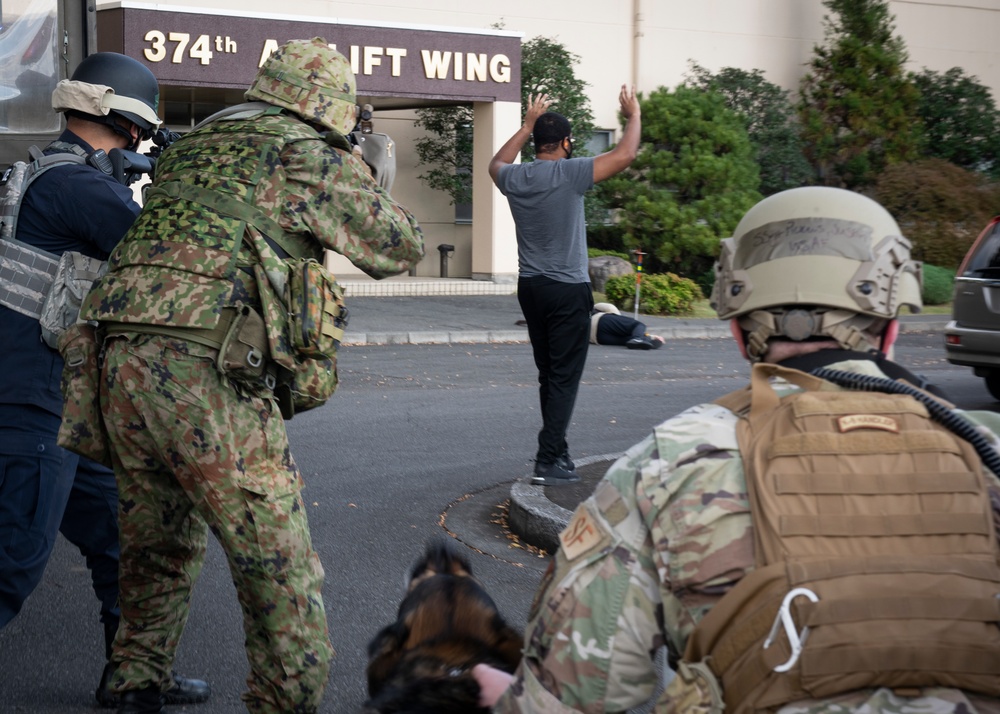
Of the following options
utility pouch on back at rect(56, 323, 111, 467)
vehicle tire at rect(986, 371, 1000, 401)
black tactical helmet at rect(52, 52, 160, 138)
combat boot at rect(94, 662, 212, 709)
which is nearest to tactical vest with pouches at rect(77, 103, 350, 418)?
utility pouch on back at rect(56, 323, 111, 467)

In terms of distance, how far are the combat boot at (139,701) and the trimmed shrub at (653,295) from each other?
52.8 ft

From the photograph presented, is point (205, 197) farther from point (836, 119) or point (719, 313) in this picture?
point (836, 119)

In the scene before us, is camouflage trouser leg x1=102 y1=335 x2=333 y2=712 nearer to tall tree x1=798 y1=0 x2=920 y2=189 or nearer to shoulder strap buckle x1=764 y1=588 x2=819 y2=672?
shoulder strap buckle x1=764 y1=588 x2=819 y2=672

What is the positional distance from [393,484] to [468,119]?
17566 millimetres

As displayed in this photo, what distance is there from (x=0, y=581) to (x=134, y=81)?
5.19 feet

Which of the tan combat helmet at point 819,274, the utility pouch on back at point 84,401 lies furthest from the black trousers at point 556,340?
the tan combat helmet at point 819,274

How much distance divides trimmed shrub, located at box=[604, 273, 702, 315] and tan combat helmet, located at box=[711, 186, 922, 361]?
17.4 m

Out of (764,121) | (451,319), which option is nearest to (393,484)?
(451,319)

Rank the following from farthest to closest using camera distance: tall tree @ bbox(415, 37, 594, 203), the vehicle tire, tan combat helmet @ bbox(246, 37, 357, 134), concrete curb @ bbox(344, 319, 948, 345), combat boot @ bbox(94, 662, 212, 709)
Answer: tall tree @ bbox(415, 37, 594, 203)
concrete curb @ bbox(344, 319, 948, 345)
the vehicle tire
combat boot @ bbox(94, 662, 212, 709)
tan combat helmet @ bbox(246, 37, 357, 134)

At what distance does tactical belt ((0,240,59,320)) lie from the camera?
3.46m

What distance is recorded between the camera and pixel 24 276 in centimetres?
346

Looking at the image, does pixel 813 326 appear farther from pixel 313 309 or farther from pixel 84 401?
pixel 84 401

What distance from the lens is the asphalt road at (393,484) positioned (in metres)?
4.18

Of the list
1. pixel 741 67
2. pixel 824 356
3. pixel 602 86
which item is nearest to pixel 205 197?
pixel 824 356
